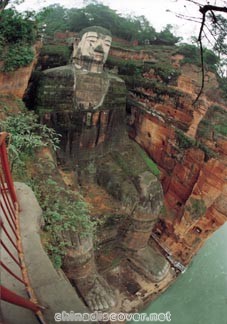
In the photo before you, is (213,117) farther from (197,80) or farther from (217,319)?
(217,319)

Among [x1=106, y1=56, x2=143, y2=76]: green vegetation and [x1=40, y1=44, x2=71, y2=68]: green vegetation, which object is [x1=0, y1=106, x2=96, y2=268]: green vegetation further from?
[x1=106, y1=56, x2=143, y2=76]: green vegetation

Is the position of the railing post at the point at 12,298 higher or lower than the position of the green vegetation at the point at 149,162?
higher

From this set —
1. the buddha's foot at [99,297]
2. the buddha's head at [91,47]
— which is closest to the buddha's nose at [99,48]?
the buddha's head at [91,47]

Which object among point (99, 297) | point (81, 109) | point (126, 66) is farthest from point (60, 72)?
point (99, 297)

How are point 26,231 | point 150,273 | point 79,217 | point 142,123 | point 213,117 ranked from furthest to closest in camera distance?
1. point 142,123
2. point 213,117
3. point 150,273
4. point 79,217
5. point 26,231

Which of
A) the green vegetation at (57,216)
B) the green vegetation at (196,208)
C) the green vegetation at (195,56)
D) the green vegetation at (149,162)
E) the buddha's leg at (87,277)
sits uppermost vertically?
the green vegetation at (195,56)

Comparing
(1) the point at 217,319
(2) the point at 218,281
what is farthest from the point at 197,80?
(1) the point at 217,319

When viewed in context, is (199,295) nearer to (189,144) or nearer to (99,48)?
(189,144)

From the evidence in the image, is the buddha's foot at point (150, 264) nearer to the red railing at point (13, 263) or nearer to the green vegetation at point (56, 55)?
the red railing at point (13, 263)
